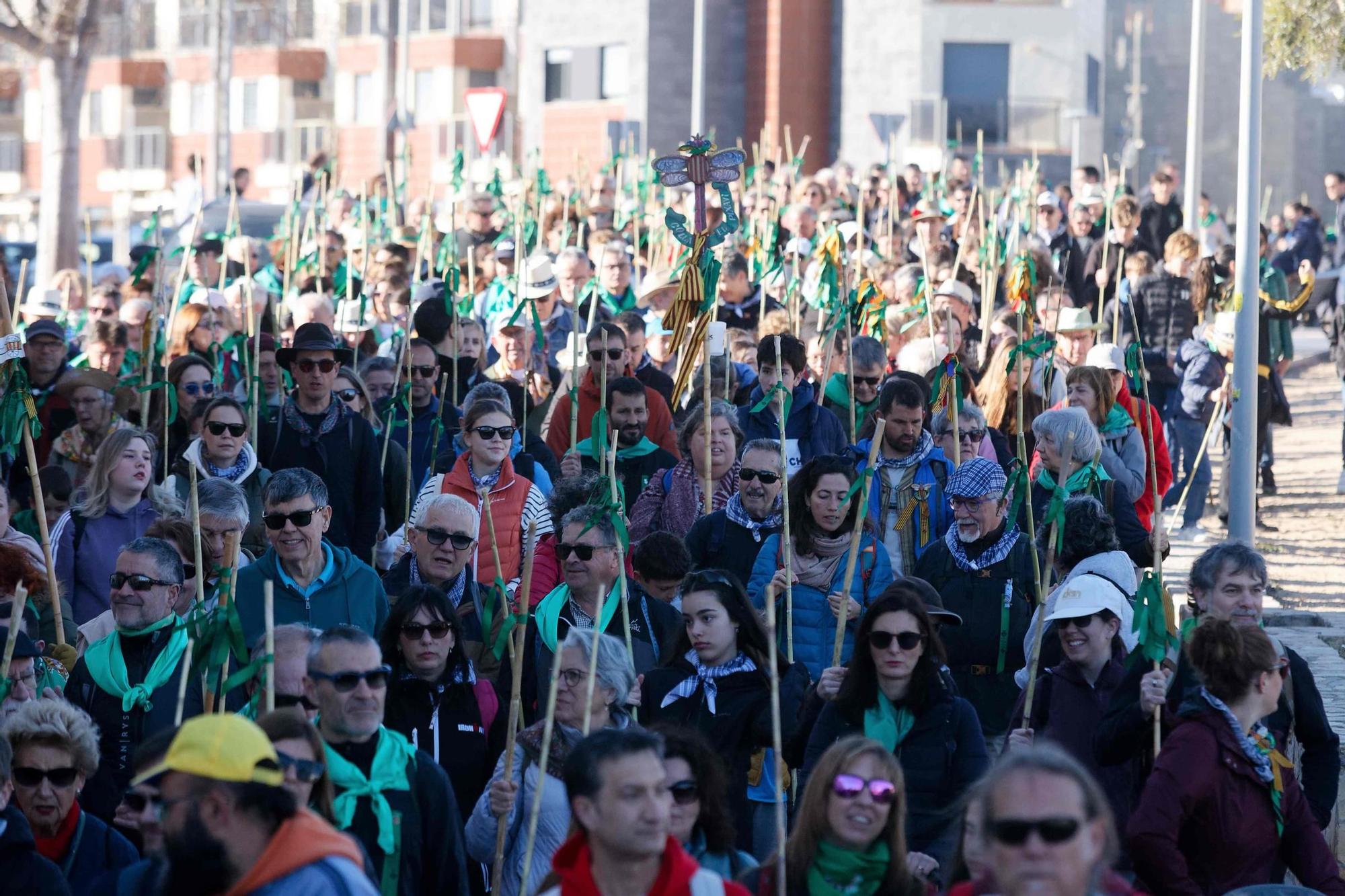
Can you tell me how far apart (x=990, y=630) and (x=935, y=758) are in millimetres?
1084

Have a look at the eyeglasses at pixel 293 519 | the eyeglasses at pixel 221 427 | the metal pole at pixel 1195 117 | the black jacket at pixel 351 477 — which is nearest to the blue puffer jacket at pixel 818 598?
the eyeglasses at pixel 293 519

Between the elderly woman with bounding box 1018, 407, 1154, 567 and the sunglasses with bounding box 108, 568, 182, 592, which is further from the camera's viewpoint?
the elderly woman with bounding box 1018, 407, 1154, 567

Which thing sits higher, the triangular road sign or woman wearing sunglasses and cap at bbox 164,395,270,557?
the triangular road sign

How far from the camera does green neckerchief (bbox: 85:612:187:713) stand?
5910 millimetres

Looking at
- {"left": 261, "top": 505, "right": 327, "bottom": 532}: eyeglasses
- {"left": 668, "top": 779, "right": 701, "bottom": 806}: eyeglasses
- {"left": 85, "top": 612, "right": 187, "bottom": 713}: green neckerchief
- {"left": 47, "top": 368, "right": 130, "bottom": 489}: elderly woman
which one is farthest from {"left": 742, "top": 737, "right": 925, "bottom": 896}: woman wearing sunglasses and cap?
{"left": 47, "top": 368, "right": 130, "bottom": 489}: elderly woman

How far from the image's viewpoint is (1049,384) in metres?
9.41

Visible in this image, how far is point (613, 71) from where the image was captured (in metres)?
41.6

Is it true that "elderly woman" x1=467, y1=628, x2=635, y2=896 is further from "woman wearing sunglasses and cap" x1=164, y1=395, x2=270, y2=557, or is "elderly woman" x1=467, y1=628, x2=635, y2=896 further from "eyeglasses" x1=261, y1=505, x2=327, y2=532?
"woman wearing sunglasses and cap" x1=164, y1=395, x2=270, y2=557

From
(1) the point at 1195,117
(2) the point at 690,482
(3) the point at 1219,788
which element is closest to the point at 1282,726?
(3) the point at 1219,788

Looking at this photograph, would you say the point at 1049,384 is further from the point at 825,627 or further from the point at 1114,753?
the point at 1114,753

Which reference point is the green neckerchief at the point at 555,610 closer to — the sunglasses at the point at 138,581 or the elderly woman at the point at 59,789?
the sunglasses at the point at 138,581

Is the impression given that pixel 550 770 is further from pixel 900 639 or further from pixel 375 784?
pixel 900 639

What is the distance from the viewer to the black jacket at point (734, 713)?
5.82 m

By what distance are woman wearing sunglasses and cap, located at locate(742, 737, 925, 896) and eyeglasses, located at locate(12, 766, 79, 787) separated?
1.71m
